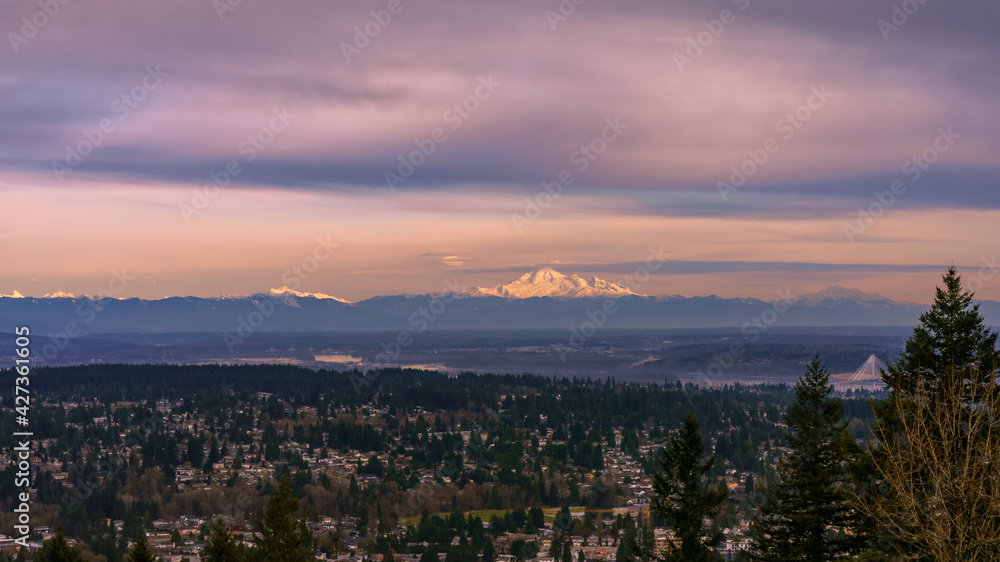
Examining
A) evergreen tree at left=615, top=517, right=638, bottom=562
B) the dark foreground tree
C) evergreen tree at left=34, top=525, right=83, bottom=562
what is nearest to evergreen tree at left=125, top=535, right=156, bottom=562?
evergreen tree at left=34, top=525, right=83, bottom=562

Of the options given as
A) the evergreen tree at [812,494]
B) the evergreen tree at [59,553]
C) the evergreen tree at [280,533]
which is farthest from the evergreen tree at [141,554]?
the evergreen tree at [812,494]

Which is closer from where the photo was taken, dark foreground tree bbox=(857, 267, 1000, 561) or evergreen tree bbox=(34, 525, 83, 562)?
dark foreground tree bbox=(857, 267, 1000, 561)

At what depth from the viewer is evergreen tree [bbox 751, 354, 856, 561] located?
89.7 feet

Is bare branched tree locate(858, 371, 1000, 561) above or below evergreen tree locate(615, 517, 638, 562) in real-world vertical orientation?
above

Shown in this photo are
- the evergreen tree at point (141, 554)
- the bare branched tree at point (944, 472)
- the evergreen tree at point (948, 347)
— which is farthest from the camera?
the evergreen tree at point (141, 554)

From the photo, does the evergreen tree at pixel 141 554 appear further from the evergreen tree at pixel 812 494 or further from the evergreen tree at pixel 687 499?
the evergreen tree at pixel 812 494

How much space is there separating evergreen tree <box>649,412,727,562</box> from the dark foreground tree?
5.20m

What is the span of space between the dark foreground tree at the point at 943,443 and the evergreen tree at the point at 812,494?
63.0 inches

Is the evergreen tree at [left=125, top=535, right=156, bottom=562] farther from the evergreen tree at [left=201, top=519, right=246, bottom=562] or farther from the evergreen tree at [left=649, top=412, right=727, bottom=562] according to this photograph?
the evergreen tree at [left=649, top=412, right=727, bottom=562]

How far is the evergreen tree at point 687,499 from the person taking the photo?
28344 millimetres

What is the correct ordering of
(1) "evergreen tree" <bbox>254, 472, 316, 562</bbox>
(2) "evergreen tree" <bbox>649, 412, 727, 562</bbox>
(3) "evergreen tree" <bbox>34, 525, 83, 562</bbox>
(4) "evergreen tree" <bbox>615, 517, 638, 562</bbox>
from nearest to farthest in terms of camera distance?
(2) "evergreen tree" <bbox>649, 412, 727, 562</bbox>
(3) "evergreen tree" <bbox>34, 525, 83, 562</bbox>
(1) "evergreen tree" <bbox>254, 472, 316, 562</bbox>
(4) "evergreen tree" <bbox>615, 517, 638, 562</bbox>

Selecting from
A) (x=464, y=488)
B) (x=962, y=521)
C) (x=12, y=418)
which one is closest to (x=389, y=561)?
(x=464, y=488)

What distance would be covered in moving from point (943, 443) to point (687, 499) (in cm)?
894

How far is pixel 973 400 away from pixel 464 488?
119530 millimetres
